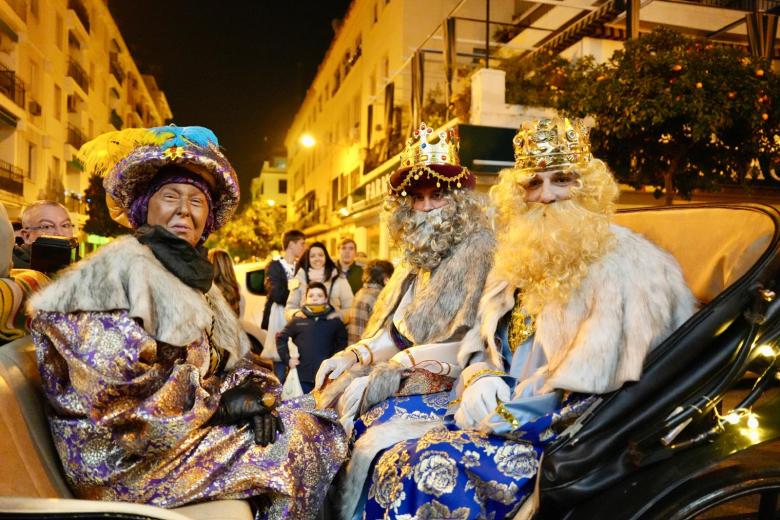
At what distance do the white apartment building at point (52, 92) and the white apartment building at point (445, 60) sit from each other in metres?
8.66

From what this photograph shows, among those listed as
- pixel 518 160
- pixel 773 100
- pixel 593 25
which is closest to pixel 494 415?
pixel 518 160

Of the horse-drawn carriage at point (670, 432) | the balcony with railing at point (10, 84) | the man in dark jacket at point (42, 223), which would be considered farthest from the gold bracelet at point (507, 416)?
the balcony with railing at point (10, 84)

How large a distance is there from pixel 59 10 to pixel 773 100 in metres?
24.1

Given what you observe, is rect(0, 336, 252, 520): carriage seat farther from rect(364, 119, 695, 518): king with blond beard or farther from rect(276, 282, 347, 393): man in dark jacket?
rect(276, 282, 347, 393): man in dark jacket

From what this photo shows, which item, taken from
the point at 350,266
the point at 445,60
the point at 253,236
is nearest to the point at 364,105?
the point at 445,60

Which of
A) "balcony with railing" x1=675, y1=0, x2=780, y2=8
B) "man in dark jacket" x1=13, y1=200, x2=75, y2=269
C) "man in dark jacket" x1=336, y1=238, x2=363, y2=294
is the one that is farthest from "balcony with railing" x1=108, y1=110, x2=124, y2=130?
"man in dark jacket" x1=13, y1=200, x2=75, y2=269

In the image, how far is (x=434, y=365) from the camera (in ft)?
9.05

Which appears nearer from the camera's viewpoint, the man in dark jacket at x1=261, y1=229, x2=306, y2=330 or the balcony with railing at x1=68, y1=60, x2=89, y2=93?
the man in dark jacket at x1=261, y1=229, x2=306, y2=330

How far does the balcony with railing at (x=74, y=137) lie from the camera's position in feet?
85.1

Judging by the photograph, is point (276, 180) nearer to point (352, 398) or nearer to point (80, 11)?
point (80, 11)

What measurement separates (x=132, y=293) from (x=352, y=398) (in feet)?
4.18

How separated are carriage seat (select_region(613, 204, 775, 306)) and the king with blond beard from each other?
176 millimetres

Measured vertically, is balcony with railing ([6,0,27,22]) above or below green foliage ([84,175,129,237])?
above

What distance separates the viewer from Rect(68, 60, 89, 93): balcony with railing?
25527 millimetres
